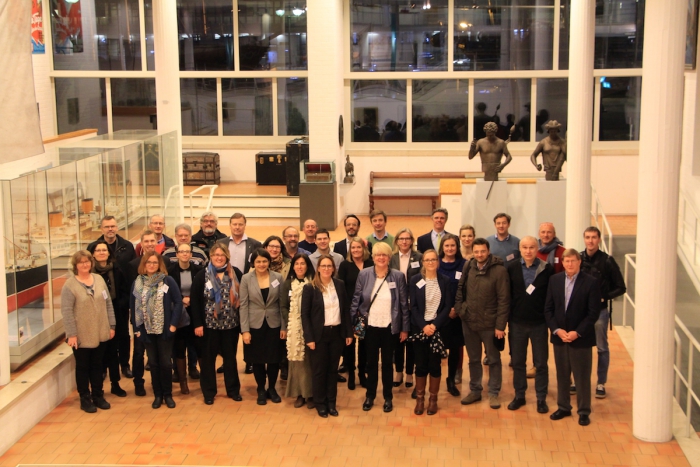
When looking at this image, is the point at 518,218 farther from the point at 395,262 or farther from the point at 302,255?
the point at 302,255

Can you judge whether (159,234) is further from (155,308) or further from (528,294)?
(528,294)

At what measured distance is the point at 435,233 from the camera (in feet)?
30.8

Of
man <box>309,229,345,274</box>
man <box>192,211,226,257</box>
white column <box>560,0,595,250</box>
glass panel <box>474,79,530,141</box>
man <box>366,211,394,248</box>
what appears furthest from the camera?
glass panel <box>474,79,530,141</box>

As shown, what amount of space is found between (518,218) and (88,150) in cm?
649

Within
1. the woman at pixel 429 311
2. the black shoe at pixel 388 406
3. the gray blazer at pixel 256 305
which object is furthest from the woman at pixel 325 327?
the woman at pixel 429 311

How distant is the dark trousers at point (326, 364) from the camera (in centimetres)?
795

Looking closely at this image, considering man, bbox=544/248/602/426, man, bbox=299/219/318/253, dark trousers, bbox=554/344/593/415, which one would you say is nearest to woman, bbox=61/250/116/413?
man, bbox=299/219/318/253

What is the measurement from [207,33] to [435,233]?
38.1 feet

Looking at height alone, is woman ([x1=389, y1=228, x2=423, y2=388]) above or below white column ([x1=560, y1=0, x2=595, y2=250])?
below

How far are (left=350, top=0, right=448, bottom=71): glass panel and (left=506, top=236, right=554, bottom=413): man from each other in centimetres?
1115

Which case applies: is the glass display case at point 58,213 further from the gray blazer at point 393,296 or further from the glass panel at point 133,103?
the glass panel at point 133,103

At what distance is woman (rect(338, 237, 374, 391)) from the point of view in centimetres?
834

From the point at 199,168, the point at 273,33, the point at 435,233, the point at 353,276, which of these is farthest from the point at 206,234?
the point at 273,33

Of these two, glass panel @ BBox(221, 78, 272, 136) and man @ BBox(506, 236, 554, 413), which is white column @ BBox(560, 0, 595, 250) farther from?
glass panel @ BBox(221, 78, 272, 136)
